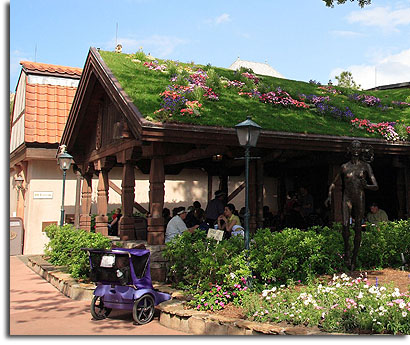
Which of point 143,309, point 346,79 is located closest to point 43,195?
point 143,309

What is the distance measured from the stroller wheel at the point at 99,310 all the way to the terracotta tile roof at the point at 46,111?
35.3 feet

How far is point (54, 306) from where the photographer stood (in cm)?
861

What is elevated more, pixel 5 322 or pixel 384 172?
pixel 384 172

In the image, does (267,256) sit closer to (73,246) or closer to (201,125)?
(201,125)

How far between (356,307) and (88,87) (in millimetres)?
9513

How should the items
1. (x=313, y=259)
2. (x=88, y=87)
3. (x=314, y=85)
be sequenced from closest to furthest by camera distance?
(x=313, y=259), (x=88, y=87), (x=314, y=85)

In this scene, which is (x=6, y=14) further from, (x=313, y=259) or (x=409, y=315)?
(x=409, y=315)

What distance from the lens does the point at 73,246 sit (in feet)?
37.4

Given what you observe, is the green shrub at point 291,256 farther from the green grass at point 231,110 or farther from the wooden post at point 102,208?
the wooden post at point 102,208

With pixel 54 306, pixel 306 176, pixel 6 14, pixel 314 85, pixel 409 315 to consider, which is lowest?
pixel 54 306

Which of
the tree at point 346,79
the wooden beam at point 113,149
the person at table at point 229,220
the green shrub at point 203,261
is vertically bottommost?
the green shrub at point 203,261

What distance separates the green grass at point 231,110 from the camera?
31.1ft

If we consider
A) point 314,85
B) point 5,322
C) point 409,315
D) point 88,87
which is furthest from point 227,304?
point 314,85

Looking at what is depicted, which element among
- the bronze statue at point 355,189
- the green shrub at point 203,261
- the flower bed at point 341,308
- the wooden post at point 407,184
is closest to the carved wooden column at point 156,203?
the green shrub at point 203,261
